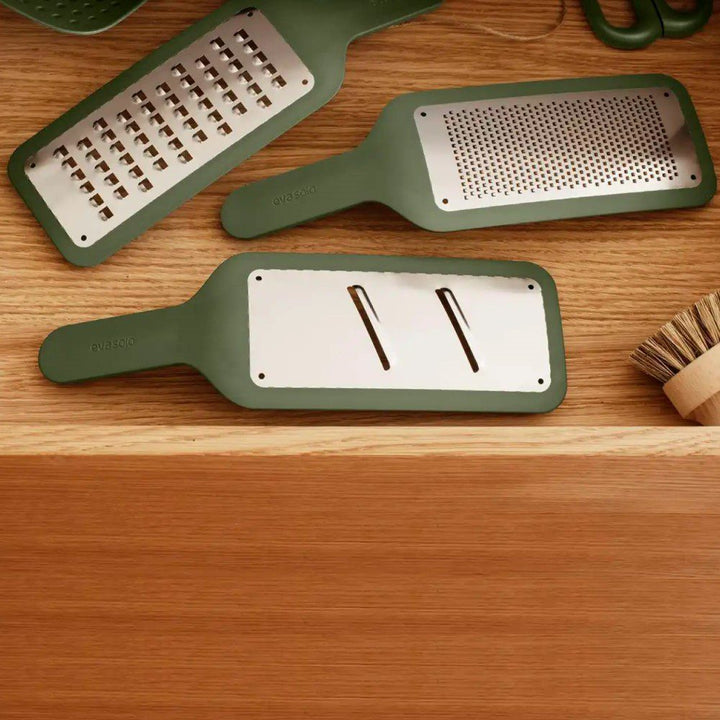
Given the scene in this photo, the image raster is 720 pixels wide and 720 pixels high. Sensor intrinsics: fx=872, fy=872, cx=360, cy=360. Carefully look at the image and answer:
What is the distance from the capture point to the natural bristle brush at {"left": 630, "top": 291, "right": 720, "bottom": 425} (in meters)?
0.67

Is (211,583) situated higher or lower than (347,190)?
lower

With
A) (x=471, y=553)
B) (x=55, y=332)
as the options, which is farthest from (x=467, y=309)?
(x=55, y=332)

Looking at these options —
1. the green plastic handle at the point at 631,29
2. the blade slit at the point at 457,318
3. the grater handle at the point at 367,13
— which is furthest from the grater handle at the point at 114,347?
the green plastic handle at the point at 631,29

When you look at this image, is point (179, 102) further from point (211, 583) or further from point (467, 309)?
point (211, 583)

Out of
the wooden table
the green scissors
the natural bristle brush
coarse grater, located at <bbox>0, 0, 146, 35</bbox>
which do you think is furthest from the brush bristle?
coarse grater, located at <bbox>0, 0, 146, 35</bbox>

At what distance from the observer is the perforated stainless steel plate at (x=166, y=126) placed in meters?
0.76

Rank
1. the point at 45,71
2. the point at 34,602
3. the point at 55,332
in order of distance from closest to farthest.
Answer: the point at 34,602
the point at 55,332
the point at 45,71

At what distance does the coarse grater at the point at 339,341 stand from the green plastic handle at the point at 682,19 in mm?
369

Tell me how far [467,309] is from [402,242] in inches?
3.8

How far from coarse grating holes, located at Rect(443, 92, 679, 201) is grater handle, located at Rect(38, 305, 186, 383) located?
0.95 ft

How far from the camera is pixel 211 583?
0.58 meters

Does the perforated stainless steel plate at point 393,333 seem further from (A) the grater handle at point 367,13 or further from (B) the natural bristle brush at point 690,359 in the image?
(A) the grater handle at point 367,13

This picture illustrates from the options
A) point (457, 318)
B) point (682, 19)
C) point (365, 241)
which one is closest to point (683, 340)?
point (457, 318)

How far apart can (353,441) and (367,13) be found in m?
0.48
